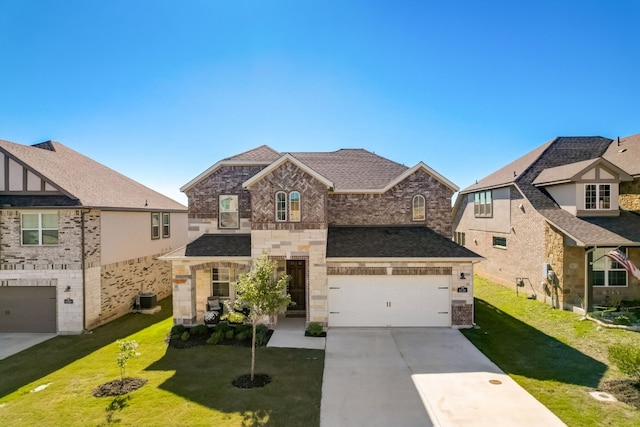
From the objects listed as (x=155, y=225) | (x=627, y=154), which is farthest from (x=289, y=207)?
(x=627, y=154)

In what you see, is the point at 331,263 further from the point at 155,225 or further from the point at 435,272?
the point at 155,225

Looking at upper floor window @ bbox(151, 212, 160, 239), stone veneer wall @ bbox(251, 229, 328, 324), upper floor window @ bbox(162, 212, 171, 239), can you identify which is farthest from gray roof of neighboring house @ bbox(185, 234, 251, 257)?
upper floor window @ bbox(162, 212, 171, 239)

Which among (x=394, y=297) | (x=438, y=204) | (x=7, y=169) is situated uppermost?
(x=7, y=169)

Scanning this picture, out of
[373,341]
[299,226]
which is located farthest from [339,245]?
[373,341]

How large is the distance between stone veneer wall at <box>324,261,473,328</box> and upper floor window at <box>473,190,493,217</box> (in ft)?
37.5

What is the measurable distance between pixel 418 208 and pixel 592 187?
9.03 metres

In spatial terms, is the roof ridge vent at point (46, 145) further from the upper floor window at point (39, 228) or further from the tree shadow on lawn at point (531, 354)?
→ the tree shadow on lawn at point (531, 354)

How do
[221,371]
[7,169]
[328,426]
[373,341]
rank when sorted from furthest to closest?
[7,169] → [373,341] → [221,371] → [328,426]

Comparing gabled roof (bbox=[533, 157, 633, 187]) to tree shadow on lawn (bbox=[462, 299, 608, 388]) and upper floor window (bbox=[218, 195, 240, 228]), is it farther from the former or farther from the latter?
upper floor window (bbox=[218, 195, 240, 228])

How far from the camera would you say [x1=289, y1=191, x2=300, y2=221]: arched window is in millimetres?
14625

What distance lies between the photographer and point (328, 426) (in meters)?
7.70

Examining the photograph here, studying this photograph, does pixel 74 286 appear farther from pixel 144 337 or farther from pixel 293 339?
pixel 293 339

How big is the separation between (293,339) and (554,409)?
8378 millimetres

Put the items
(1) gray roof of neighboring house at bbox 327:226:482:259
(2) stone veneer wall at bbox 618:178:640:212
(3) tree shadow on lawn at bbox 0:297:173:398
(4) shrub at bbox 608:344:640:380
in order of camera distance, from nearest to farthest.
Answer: (4) shrub at bbox 608:344:640:380
(3) tree shadow on lawn at bbox 0:297:173:398
(1) gray roof of neighboring house at bbox 327:226:482:259
(2) stone veneer wall at bbox 618:178:640:212
